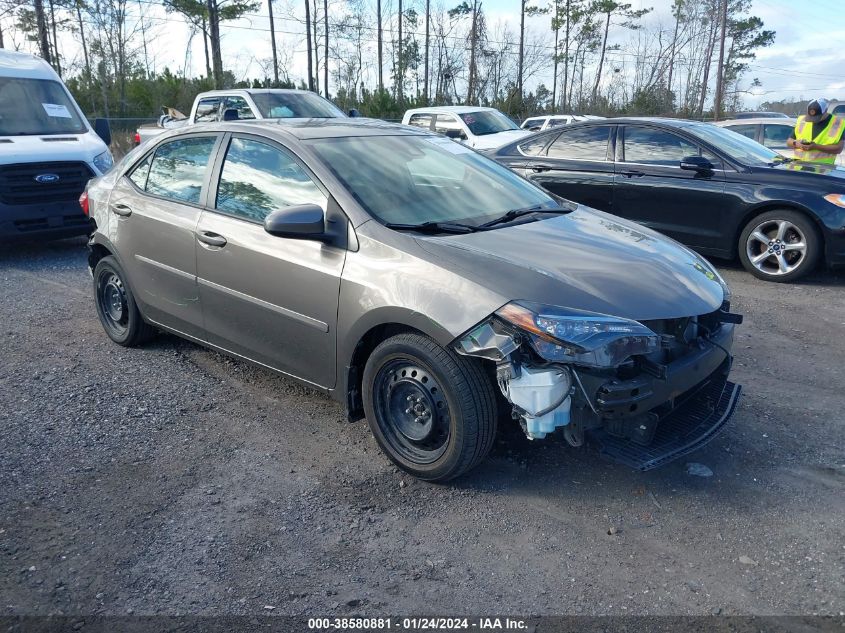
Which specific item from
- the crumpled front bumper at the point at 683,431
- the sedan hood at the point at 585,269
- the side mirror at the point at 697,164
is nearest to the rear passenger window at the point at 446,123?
the side mirror at the point at 697,164

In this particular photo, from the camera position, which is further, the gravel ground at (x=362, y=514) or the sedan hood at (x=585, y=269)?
the sedan hood at (x=585, y=269)

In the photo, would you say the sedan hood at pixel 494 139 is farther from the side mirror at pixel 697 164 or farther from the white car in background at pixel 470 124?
the side mirror at pixel 697 164

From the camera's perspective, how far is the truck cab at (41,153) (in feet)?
26.6

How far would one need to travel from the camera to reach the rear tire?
16.8ft

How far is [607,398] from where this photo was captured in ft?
9.64

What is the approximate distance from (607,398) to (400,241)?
1.25m

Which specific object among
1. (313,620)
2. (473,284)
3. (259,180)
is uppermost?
(259,180)

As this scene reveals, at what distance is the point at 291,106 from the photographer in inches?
487

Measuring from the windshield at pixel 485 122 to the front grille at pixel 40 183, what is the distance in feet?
A: 27.7

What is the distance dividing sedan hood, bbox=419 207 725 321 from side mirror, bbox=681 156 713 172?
375 centimetres

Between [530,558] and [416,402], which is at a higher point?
[416,402]

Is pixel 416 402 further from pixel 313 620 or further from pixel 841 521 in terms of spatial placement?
pixel 841 521

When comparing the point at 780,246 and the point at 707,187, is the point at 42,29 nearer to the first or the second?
the point at 707,187

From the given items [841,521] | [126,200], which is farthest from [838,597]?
[126,200]
